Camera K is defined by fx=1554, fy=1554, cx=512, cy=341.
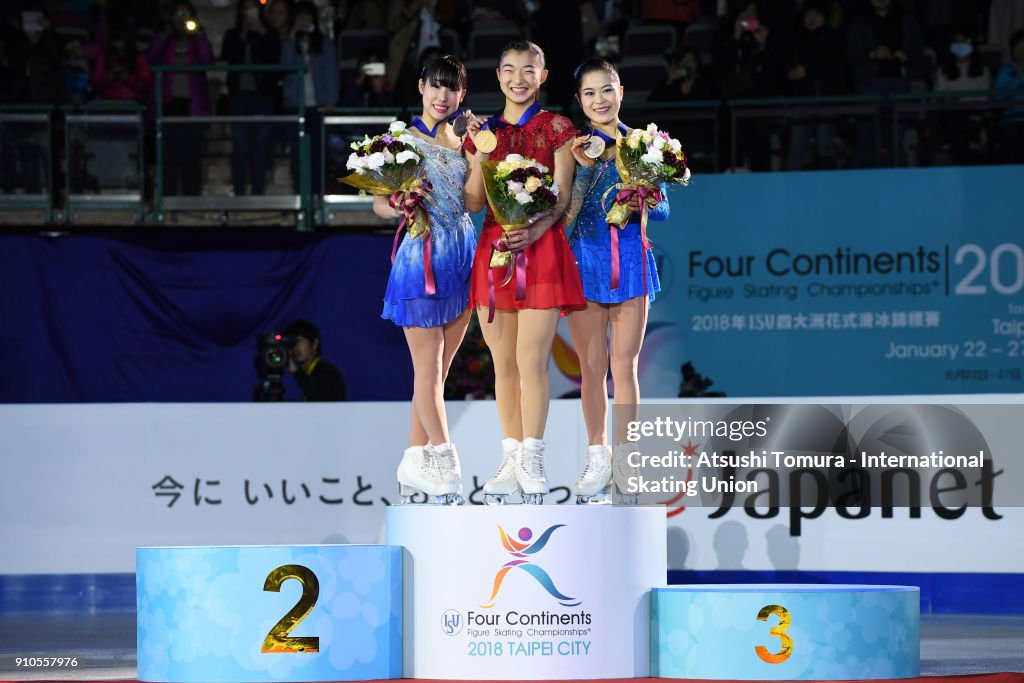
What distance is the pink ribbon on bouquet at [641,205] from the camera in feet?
20.0

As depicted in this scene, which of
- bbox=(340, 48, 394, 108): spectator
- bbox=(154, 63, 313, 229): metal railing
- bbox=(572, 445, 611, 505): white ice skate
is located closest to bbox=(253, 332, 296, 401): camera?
bbox=(154, 63, 313, 229): metal railing

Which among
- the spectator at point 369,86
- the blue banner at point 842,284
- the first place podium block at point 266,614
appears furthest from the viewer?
the spectator at point 369,86

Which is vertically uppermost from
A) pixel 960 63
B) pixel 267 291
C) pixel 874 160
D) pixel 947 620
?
pixel 960 63

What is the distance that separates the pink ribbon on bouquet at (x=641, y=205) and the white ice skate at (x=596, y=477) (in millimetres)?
659

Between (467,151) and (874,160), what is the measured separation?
18.4 feet

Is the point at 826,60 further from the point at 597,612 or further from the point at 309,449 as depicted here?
the point at 597,612

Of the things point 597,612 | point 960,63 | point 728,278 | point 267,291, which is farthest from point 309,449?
point 960,63

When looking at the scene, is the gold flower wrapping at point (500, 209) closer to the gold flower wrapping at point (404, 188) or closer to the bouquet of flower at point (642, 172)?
the gold flower wrapping at point (404, 188)

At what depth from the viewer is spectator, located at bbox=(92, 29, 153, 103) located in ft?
39.4

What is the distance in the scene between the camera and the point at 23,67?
39.3 ft

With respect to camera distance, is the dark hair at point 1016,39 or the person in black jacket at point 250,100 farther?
the dark hair at point 1016,39

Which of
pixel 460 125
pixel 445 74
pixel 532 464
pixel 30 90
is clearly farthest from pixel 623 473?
pixel 30 90

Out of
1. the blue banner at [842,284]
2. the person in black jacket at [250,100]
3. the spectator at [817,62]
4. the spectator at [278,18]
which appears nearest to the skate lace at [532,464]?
the blue banner at [842,284]

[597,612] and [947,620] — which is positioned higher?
[597,612]
